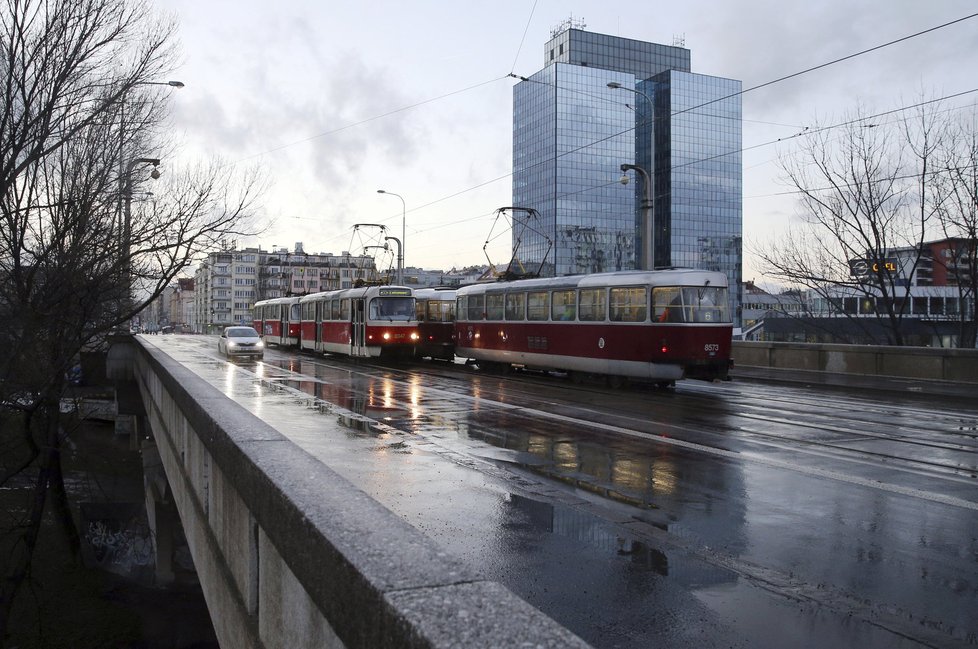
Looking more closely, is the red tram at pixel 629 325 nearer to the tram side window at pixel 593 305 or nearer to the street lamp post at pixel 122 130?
the tram side window at pixel 593 305

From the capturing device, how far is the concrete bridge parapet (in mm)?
2090

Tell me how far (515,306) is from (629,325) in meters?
6.16

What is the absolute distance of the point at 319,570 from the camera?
2.88 meters

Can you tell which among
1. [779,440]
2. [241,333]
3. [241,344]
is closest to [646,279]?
[779,440]

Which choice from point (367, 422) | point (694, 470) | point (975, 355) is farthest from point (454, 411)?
point (975, 355)

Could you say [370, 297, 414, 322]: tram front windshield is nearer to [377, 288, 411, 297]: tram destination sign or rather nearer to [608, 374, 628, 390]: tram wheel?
[377, 288, 411, 297]: tram destination sign

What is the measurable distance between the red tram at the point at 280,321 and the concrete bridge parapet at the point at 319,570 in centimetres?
3846

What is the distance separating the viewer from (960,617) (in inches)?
186

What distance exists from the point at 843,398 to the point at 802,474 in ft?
34.8

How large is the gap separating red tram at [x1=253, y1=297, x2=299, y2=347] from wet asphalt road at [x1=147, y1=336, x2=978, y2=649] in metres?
28.9

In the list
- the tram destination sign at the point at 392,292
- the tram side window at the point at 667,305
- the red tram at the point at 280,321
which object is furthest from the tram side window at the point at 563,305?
the red tram at the point at 280,321

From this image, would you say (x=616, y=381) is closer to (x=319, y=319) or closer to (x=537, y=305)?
(x=537, y=305)

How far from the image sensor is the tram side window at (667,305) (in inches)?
740

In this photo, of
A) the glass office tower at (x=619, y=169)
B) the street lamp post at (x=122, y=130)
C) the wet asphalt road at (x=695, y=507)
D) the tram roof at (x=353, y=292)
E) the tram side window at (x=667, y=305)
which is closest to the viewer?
the wet asphalt road at (x=695, y=507)
